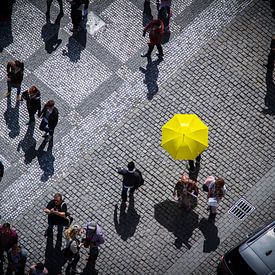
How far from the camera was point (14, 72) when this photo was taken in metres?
21.3

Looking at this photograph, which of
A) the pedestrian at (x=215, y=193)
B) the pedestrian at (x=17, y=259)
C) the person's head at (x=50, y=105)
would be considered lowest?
the pedestrian at (x=17, y=259)

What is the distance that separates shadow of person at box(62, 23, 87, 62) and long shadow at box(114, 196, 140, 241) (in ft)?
15.9

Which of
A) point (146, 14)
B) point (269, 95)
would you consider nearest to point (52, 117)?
point (146, 14)

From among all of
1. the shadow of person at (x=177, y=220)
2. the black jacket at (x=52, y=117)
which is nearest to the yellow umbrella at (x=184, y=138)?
the shadow of person at (x=177, y=220)

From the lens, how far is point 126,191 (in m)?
20.3

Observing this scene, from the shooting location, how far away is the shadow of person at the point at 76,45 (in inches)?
892

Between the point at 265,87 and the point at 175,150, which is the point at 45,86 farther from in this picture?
the point at 265,87

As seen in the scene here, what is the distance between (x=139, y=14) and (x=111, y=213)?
6441 mm

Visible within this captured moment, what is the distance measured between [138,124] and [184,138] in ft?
8.37

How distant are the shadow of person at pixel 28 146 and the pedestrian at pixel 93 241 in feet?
9.97

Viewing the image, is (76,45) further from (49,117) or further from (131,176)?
(131,176)

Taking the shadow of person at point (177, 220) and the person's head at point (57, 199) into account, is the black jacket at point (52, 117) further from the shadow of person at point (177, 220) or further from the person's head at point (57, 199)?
the shadow of person at point (177, 220)

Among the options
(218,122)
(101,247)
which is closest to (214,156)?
(218,122)

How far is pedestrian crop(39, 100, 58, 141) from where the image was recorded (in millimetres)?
20578
